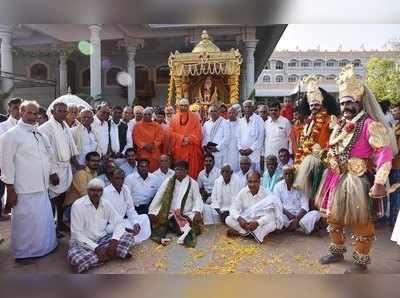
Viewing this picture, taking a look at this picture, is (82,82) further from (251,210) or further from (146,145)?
(251,210)

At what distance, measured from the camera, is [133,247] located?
13.5ft

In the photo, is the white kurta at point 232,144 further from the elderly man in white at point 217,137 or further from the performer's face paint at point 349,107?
the performer's face paint at point 349,107

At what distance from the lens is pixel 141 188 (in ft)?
16.1

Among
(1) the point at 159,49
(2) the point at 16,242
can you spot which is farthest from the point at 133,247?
(1) the point at 159,49

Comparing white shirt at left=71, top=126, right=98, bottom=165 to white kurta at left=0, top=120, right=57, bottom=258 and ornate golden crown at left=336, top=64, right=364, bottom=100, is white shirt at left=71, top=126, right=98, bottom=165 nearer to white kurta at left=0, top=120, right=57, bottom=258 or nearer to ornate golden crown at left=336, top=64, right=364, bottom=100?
white kurta at left=0, top=120, right=57, bottom=258

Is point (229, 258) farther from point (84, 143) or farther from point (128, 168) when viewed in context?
point (84, 143)

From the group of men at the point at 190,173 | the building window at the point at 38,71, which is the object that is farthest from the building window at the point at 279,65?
the group of men at the point at 190,173

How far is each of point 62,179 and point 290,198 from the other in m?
2.45

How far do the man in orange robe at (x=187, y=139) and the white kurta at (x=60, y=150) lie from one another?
6.15 feet

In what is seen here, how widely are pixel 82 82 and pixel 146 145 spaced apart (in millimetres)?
12337

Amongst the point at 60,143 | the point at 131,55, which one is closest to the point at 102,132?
the point at 60,143

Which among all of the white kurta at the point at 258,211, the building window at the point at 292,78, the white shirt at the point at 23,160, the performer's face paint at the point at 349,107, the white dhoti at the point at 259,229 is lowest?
the white dhoti at the point at 259,229

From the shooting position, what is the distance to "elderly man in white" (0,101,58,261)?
335 centimetres

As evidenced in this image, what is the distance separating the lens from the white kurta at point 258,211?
4.31 m
